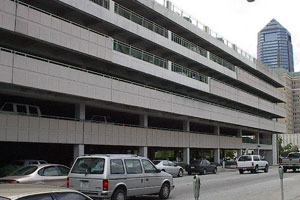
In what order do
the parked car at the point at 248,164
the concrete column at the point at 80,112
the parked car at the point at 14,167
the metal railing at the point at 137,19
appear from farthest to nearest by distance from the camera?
the parked car at the point at 248,164
the metal railing at the point at 137,19
the concrete column at the point at 80,112
the parked car at the point at 14,167

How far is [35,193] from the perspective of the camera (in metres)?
5.20

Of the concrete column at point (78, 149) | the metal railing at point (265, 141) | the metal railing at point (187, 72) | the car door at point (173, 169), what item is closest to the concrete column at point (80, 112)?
the concrete column at point (78, 149)

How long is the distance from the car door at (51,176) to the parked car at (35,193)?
29.7ft

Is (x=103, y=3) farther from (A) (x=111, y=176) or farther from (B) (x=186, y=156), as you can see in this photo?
(A) (x=111, y=176)

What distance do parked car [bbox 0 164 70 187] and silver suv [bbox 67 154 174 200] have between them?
2.26m

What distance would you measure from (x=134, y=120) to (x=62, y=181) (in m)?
36.0

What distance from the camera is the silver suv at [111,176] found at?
1180cm

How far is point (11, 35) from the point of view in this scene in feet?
88.0

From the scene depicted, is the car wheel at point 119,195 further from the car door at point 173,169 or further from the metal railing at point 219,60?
the metal railing at point 219,60

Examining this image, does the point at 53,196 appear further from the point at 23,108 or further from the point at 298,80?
the point at 298,80

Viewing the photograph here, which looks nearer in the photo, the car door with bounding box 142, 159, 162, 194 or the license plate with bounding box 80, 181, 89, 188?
the license plate with bounding box 80, 181, 89, 188

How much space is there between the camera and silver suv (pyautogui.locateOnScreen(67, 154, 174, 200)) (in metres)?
11.8

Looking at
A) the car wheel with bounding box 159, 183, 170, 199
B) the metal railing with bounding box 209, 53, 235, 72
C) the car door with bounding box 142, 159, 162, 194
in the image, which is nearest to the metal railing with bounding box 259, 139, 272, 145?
the metal railing with bounding box 209, 53, 235, 72

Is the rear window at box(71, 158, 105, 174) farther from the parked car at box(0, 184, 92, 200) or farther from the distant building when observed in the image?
the distant building
